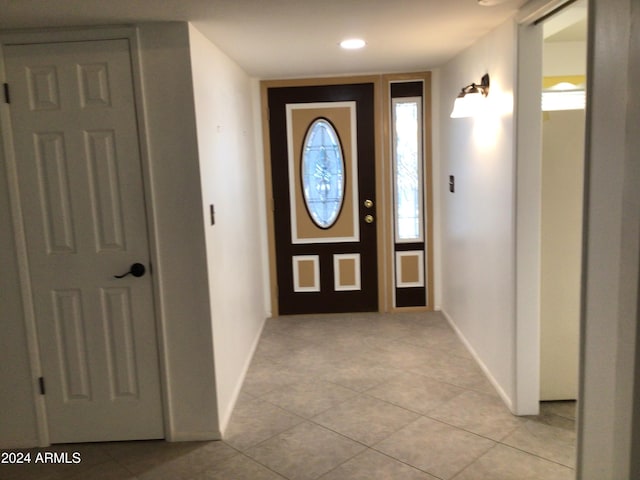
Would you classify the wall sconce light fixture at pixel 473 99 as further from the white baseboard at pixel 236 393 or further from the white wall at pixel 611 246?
the white baseboard at pixel 236 393

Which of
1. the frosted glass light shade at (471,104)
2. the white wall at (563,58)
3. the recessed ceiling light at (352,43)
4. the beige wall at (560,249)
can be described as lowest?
the beige wall at (560,249)

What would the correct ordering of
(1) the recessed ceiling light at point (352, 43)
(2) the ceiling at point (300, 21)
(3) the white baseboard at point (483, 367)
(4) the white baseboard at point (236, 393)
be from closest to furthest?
(2) the ceiling at point (300, 21)
(4) the white baseboard at point (236, 393)
(3) the white baseboard at point (483, 367)
(1) the recessed ceiling light at point (352, 43)

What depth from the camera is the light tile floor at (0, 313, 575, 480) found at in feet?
8.45

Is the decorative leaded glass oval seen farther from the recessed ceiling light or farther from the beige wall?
the beige wall

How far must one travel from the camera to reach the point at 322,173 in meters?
4.94

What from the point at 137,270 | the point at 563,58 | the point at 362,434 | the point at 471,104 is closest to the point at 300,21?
the point at 471,104

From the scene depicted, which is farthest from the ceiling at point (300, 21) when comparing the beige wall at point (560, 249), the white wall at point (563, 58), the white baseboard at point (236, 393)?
the white baseboard at point (236, 393)

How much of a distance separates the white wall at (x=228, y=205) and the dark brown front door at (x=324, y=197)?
0.36 meters

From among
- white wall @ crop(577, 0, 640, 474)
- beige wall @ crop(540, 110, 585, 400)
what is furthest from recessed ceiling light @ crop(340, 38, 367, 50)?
white wall @ crop(577, 0, 640, 474)

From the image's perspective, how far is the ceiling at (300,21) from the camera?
233cm

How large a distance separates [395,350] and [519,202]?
172 cm

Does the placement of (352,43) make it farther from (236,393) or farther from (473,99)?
(236,393)

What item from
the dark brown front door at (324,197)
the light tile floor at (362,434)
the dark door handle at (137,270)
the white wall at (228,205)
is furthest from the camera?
the dark brown front door at (324,197)

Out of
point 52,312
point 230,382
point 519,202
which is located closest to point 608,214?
point 519,202
